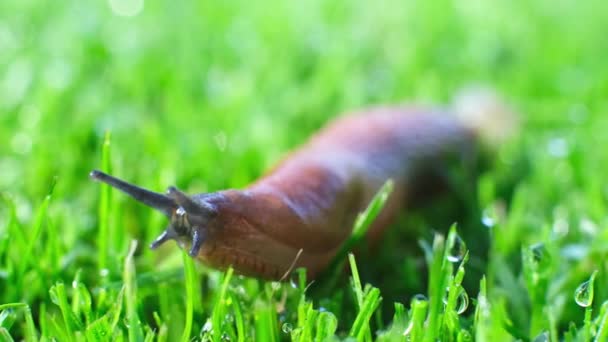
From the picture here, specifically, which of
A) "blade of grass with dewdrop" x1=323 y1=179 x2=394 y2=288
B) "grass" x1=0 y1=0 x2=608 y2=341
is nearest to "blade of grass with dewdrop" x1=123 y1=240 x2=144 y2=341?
"grass" x1=0 y1=0 x2=608 y2=341

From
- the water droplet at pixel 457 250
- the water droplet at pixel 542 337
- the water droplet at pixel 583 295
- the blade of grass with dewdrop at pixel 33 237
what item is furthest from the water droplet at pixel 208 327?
the water droplet at pixel 583 295

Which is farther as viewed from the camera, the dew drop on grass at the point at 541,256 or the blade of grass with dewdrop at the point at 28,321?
the dew drop on grass at the point at 541,256

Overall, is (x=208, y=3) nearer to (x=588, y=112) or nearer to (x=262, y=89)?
(x=262, y=89)

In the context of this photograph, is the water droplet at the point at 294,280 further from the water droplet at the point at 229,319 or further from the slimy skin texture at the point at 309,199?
the water droplet at the point at 229,319

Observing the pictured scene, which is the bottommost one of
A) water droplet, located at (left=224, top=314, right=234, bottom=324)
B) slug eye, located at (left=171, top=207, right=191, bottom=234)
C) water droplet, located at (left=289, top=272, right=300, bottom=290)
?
water droplet, located at (left=224, top=314, right=234, bottom=324)

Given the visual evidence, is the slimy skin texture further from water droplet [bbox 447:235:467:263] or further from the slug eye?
water droplet [bbox 447:235:467:263]

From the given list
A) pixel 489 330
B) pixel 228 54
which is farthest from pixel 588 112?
pixel 489 330

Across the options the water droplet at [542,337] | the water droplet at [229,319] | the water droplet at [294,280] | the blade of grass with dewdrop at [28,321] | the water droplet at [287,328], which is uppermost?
the blade of grass with dewdrop at [28,321]
